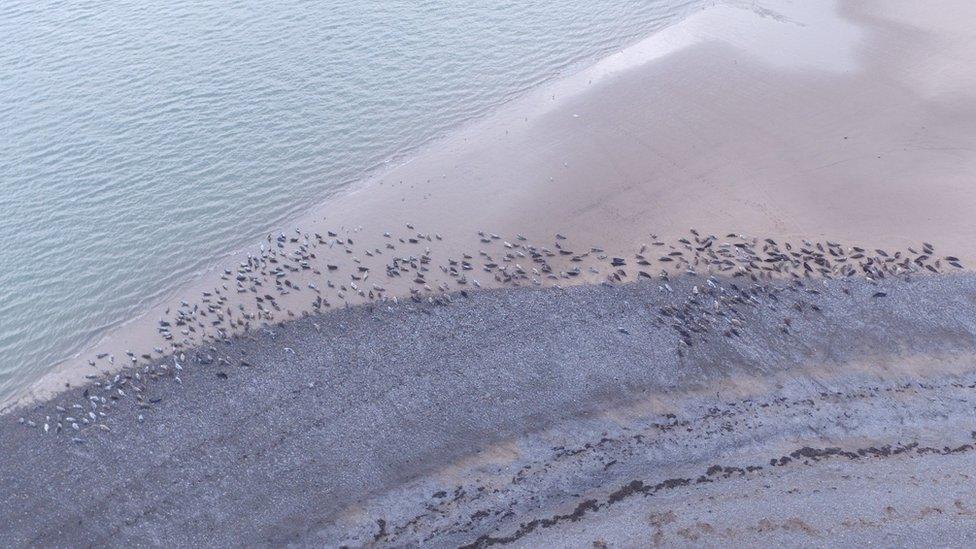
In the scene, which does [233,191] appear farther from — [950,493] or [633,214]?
[950,493]

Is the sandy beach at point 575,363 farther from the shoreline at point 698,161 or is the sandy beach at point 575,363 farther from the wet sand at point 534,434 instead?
the shoreline at point 698,161

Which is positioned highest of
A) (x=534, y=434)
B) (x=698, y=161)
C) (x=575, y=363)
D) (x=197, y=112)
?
(x=197, y=112)

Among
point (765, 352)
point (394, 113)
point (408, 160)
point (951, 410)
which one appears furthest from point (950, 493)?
point (394, 113)

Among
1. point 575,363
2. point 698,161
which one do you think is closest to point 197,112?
point 698,161

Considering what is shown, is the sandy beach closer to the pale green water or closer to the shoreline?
the shoreline

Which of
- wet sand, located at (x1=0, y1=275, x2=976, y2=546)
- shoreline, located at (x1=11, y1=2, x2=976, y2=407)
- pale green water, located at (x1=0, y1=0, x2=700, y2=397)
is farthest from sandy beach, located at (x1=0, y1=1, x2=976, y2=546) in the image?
pale green water, located at (x1=0, y1=0, x2=700, y2=397)

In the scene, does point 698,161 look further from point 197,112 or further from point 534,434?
point 197,112

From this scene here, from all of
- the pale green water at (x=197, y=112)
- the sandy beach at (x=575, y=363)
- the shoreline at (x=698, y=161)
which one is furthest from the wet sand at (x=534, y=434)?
the pale green water at (x=197, y=112)
